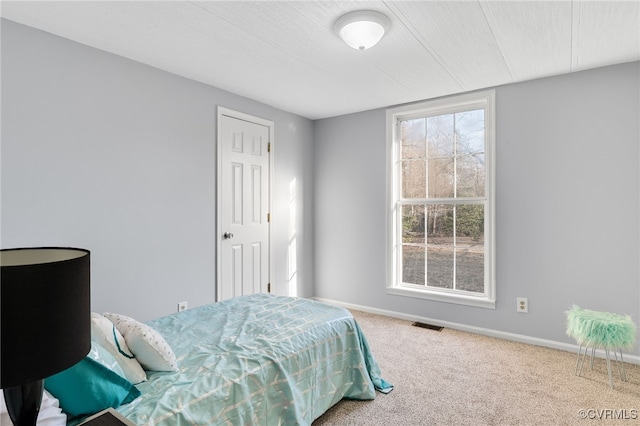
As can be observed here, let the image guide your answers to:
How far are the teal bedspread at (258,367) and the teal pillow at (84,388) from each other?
0.28 ft

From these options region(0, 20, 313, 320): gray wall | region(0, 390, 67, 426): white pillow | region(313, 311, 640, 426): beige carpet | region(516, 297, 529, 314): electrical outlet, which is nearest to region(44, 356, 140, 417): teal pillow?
region(0, 390, 67, 426): white pillow

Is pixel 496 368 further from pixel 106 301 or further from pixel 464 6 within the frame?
pixel 106 301

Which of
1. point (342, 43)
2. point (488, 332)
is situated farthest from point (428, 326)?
point (342, 43)

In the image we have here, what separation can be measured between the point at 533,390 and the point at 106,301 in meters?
3.08

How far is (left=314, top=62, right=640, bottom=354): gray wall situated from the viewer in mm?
2807

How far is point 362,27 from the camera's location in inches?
84.6

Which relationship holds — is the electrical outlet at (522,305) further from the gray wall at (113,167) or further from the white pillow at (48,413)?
the white pillow at (48,413)

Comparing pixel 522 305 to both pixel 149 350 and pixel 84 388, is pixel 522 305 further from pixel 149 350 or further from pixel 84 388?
pixel 84 388

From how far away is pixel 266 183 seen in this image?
3.98 meters

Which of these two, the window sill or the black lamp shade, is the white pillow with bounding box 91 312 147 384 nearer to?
the black lamp shade

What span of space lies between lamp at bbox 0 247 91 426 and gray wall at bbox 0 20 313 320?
6.15 feet

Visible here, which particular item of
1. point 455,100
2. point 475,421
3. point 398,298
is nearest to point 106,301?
point 475,421

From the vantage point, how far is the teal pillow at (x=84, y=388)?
1.27 metres

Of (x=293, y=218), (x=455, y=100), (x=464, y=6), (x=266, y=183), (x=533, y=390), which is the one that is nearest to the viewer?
(x=464, y=6)
